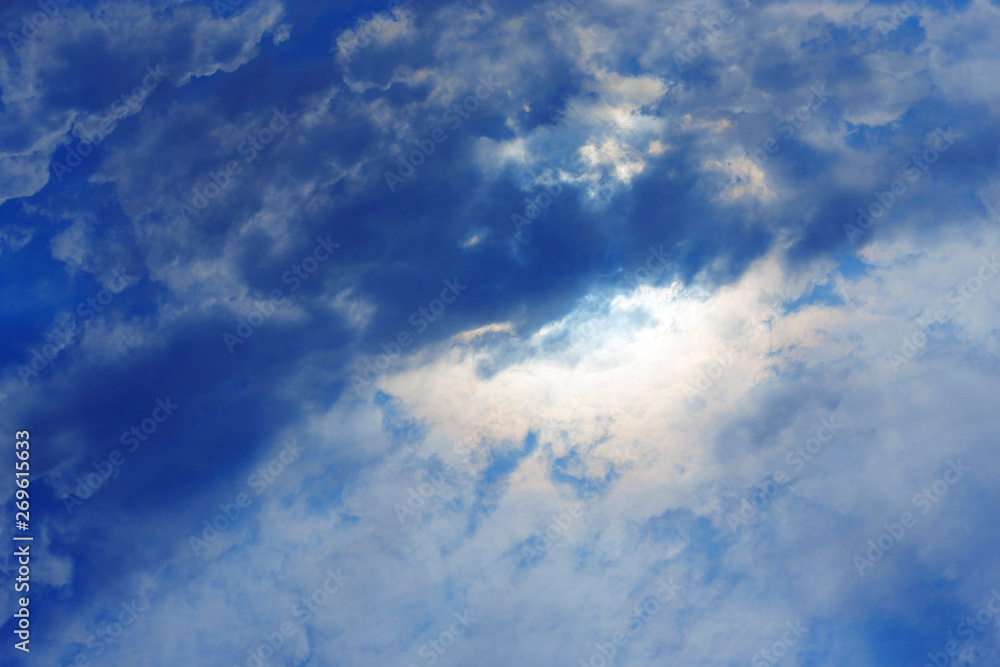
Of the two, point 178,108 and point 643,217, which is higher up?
point 178,108

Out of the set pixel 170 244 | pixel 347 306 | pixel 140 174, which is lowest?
pixel 347 306

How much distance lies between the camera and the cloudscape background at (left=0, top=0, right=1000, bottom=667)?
41.2 meters

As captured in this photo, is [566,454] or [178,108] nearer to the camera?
[566,454]

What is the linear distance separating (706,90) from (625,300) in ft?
55.8

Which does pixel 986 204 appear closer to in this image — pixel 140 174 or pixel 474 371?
pixel 474 371

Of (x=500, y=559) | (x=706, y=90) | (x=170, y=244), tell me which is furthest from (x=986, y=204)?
(x=170, y=244)

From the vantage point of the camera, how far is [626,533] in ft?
137

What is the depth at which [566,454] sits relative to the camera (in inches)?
1660

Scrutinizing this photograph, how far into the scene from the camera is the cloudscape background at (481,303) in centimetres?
4116

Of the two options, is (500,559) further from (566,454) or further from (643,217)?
(643,217)

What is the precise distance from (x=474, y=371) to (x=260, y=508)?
665 inches

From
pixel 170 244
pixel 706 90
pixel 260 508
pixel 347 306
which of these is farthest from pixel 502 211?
pixel 260 508

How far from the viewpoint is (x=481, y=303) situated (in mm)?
43406

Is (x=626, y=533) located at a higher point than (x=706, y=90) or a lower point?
lower
